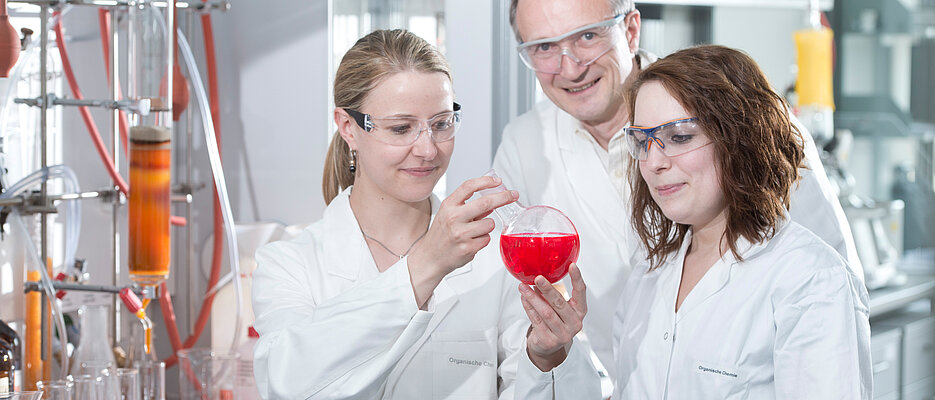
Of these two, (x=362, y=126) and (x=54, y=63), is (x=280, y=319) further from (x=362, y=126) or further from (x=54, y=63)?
(x=54, y=63)

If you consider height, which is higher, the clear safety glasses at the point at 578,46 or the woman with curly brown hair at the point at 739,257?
the clear safety glasses at the point at 578,46

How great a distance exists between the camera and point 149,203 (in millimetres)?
1996

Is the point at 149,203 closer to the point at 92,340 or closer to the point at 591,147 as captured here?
→ the point at 92,340

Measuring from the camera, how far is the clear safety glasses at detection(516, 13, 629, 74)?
1.94m

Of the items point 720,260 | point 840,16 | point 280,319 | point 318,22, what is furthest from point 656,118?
point 840,16

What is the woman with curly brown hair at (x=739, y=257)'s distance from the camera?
1399mm

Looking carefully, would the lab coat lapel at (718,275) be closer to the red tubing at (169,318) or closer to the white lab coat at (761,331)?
the white lab coat at (761,331)

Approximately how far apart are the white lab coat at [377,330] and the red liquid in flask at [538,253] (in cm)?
17

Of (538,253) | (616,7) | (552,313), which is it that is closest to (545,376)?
(552,313)

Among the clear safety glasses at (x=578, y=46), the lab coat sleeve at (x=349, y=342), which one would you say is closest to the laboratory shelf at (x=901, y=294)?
the clear safety glasses at (x=578, y=46)

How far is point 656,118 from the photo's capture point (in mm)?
1529

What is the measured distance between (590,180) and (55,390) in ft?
4.06

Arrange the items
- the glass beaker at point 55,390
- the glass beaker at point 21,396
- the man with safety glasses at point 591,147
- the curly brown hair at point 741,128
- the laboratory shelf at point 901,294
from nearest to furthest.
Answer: the curly brown hair at point 741,128
the glass beaker at point 21,396
the glass beaker at point 55,390
the man with safety glasses at point 591,147
the laboratory shelf at point 901,294

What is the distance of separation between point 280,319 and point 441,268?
34cm
